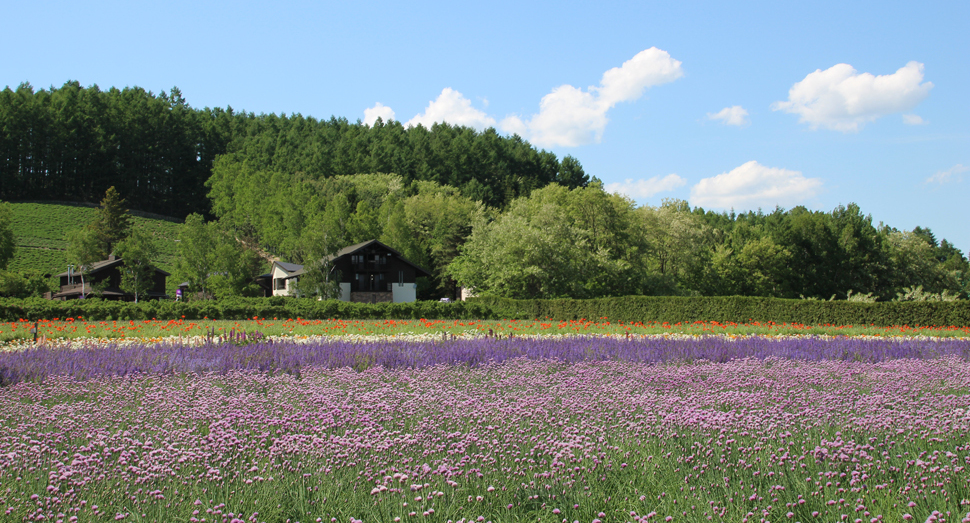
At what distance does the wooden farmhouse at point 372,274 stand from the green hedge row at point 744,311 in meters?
28.7

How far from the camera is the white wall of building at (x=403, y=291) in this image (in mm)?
60644

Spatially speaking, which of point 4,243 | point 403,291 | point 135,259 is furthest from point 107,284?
point 403,291

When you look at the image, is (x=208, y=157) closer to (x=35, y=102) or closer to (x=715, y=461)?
(x=35, y=102)

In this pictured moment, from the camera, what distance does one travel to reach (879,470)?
4141 mm

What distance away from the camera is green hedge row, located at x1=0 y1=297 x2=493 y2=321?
79.0 feet

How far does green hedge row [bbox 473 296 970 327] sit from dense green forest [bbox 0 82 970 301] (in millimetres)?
3127

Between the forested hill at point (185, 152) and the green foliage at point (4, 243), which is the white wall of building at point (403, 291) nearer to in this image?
the green foliage at point (4, 243)

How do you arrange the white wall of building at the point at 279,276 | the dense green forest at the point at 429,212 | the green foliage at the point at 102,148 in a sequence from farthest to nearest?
the green foliage at the point at 102,148 → the white wall of building at the point at 279,276 → the dense green forest at the point at 429,212

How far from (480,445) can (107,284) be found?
2357 inches

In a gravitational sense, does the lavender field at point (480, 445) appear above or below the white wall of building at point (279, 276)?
below

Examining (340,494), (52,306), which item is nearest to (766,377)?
(340,494)

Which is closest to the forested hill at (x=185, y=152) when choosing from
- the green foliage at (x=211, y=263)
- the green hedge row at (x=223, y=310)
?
the green foliage at (x=211, y=263)

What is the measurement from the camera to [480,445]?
15.7 feet

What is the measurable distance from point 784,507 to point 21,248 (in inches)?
3408
